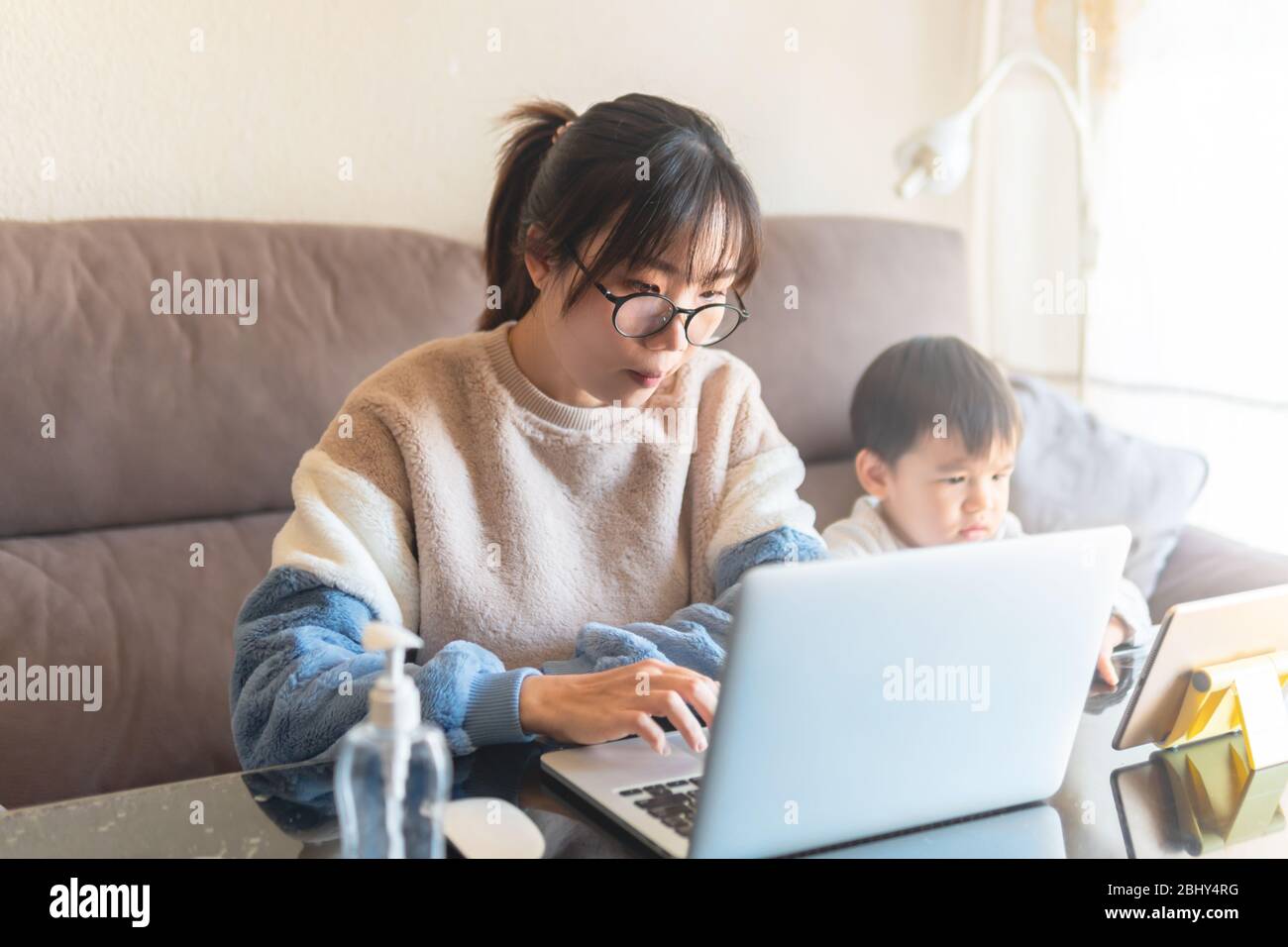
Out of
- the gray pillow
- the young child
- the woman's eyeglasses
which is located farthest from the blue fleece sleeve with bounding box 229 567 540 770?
the gray pillow

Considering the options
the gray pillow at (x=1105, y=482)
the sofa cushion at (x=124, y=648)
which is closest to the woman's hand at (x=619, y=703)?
the sofa cushion at (x=124, y=648)

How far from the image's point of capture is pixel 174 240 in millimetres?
1826

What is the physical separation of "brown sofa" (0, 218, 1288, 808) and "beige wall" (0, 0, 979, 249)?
0.12 m

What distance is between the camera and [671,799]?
960mm

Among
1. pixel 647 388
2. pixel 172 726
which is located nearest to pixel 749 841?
pixel 647 388

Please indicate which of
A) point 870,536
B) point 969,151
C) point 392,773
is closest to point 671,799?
point 392,773

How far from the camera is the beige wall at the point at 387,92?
1.85 meters

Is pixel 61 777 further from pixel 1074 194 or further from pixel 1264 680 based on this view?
pixel 1074 194

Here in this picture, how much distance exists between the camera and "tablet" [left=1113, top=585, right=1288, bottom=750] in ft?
3.47

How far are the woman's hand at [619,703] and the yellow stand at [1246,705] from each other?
41 cm

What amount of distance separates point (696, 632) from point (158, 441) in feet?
2.89

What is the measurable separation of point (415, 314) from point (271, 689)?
2.96 ft

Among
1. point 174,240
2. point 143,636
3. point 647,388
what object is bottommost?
point 143,636

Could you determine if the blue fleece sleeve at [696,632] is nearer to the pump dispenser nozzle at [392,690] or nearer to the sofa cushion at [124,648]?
the pump dispenser nozzle at [392,690]
